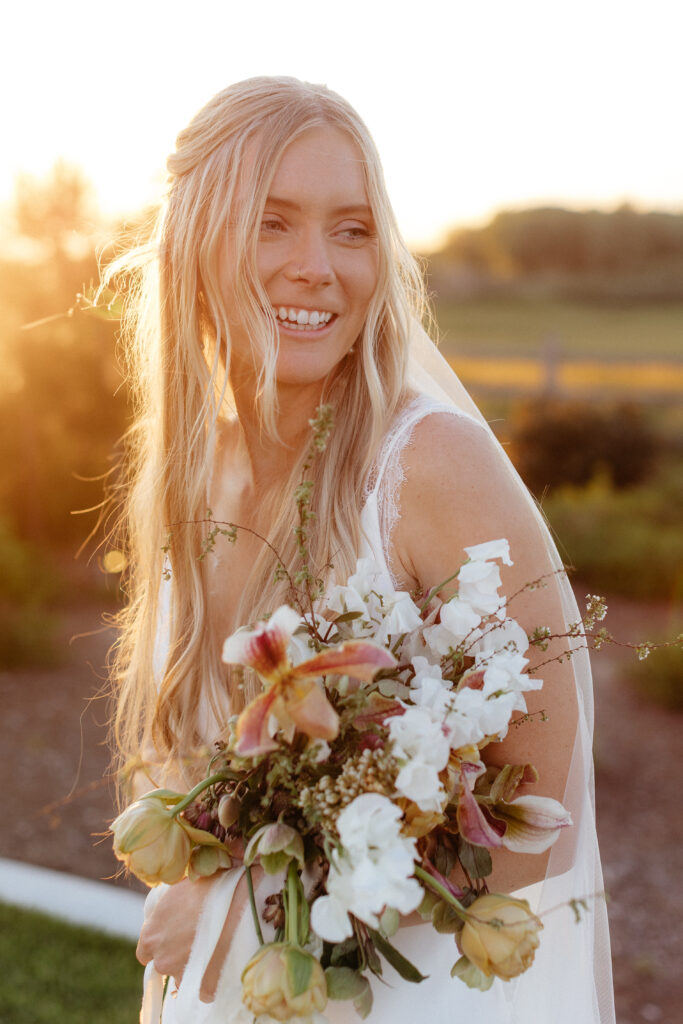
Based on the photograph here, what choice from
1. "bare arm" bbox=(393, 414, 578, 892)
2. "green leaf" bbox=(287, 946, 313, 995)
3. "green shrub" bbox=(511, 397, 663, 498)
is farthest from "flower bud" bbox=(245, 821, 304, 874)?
"green shrub" bbox=(511, 397, 663, 498)

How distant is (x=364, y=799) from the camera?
1.11m

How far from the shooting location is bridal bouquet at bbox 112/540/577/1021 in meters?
1.11

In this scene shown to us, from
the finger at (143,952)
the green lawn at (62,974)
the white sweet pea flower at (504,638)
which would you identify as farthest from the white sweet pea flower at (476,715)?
the green lawn at (62,974)

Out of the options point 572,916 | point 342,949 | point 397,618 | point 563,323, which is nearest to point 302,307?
point 397,618

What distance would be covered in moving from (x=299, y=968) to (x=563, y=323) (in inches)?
1077

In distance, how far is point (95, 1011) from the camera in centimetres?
364

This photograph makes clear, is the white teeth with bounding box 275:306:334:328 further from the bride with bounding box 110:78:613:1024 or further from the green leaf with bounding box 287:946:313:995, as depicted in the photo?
the green leaf with bounding box 287:946:313:995

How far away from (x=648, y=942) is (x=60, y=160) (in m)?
7.46

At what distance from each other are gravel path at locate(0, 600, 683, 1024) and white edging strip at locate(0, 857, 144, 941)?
15 cm

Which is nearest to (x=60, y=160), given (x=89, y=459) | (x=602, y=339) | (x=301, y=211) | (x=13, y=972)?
(x=89, y=459)

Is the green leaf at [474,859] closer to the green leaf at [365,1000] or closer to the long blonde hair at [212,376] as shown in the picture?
the green leaf at [365,1000]

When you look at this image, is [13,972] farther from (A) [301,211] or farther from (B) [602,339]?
(B) [602,339]

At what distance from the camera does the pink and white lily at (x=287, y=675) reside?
1.09m

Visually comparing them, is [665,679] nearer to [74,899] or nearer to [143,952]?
[74,899]
